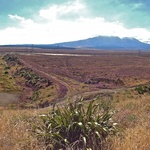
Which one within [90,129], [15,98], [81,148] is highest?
[90,129]

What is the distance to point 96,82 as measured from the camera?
165 feet

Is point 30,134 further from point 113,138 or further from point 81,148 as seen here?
point 113,138

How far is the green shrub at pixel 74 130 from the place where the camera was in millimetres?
5066

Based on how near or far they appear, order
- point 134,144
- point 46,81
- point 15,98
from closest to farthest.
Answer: point 134,144, point 15,98, point 46,81

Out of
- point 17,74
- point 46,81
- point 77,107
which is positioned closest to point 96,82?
point 46,81

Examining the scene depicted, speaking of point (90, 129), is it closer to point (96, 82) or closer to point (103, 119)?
point (103, 119)

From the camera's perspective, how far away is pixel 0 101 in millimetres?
38594

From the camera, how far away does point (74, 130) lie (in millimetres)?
5250

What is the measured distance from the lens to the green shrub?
5.07 metres

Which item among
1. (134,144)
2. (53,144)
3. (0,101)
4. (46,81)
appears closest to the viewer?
(134,144)

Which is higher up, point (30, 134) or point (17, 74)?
point (30, 134)

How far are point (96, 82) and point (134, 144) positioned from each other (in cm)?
4591

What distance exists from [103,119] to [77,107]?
552 mm

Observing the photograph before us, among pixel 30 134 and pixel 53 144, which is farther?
pixel 30 134
